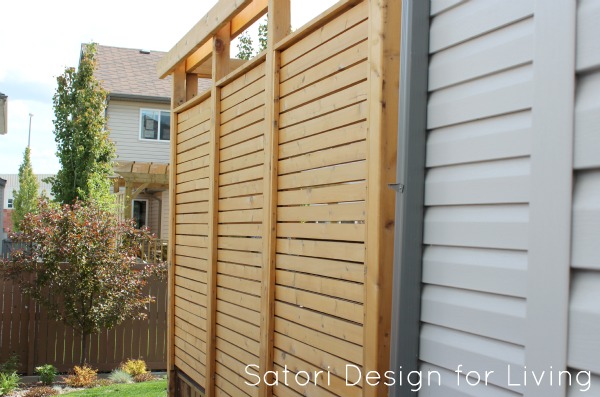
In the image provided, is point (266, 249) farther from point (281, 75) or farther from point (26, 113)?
point (26, 113)

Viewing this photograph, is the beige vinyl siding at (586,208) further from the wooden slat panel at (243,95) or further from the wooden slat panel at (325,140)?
the wooden slat panel at (243,95)

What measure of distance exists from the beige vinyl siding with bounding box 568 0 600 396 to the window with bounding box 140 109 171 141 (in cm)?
1938

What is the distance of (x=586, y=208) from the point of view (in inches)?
63.1

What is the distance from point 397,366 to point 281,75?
78.1 inches

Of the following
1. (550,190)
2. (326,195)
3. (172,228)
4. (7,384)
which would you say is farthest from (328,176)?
(7,384)

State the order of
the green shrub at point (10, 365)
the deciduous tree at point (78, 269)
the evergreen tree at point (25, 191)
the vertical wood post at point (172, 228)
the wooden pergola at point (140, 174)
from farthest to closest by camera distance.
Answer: the evergreen tree at point (25, 191) → the wooden pergola at point (140, 174) → the deciduous tree at point (78, 269) → the green shrub at point (10, 365) → the vertical wood post at point (172, 228)

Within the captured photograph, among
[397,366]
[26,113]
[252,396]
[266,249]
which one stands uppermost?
[26,113]

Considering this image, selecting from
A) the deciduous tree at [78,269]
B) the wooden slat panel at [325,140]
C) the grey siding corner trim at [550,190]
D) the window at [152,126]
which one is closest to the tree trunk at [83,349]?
the deciduous tree at [78,269]

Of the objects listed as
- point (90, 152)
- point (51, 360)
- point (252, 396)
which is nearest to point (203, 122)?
point (252, 396)

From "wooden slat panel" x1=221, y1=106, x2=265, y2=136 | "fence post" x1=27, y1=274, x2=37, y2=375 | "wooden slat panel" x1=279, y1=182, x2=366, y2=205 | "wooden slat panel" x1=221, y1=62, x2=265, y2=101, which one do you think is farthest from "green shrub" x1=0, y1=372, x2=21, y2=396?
"wooden slat panel" x1=279, y1=182, x2=366, y2=205

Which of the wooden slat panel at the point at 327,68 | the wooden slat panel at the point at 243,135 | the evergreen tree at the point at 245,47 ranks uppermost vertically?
the evergreen tree at the point at 245,47

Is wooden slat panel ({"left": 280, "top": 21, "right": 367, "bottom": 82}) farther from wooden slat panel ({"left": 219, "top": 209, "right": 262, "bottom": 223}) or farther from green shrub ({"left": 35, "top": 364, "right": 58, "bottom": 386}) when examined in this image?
green shrub ({"left": 35, "top": 364, "right": 58, "bottom": 386})

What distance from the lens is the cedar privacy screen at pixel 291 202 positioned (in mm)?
2691

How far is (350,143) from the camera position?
2.99 metres
